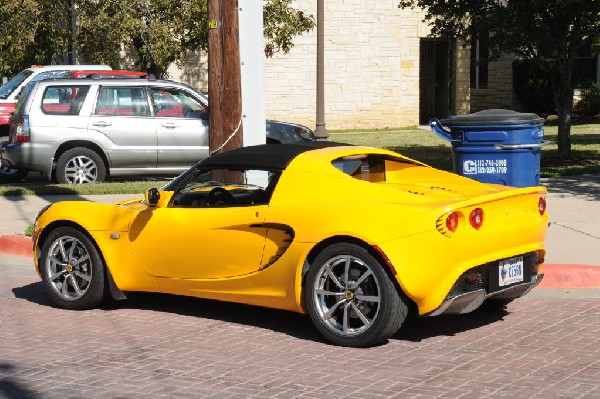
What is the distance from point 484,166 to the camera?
36.8 ft

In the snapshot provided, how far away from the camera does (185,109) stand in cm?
1780

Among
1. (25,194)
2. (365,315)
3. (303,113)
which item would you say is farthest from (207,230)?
(303,113)

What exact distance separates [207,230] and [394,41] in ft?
83.2

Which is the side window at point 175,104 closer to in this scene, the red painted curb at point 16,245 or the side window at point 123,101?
the side window at point 123,101

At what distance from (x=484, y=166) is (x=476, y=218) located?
3803mm

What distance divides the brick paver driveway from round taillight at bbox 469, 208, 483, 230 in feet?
2.76

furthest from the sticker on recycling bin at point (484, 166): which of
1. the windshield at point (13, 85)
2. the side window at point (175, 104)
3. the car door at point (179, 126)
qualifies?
the windshield at point (13, 85)

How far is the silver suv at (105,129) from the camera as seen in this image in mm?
17203

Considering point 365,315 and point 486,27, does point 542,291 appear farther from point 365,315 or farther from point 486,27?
point 486,27

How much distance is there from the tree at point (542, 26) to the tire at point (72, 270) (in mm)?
10477

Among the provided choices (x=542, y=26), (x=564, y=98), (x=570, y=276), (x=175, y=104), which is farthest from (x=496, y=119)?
(x=564, y=98)

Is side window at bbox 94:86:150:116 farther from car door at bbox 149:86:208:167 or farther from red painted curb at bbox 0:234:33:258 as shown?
red painted curb at bbox 0:234:33:258

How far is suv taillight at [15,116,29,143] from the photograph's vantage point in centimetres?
1717

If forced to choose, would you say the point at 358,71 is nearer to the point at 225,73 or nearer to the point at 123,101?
the point at 123,101
